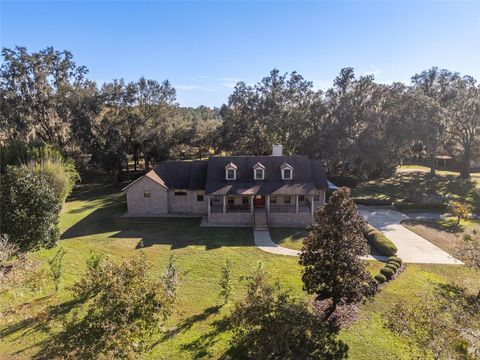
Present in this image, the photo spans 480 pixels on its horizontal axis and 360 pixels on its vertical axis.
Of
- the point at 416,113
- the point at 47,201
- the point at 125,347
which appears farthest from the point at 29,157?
the point at 416,113

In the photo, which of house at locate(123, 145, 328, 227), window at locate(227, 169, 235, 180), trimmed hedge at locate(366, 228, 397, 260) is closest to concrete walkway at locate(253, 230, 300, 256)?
house at locate(123, 145, 328, 227)

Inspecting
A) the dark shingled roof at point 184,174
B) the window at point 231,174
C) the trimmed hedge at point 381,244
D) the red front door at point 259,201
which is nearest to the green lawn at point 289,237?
the red front door at point 259,201

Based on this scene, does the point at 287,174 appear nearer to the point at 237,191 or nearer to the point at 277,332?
the point at 237,191

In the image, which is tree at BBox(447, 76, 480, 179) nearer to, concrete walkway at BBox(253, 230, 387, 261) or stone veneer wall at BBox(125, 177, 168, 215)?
concrete walkway at BBox(253, 230, 387, 261)

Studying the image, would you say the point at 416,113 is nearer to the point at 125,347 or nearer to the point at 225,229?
the point at 225,229

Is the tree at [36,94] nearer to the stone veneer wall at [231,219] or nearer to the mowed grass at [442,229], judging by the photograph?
the stone veneer wall at [231,219]

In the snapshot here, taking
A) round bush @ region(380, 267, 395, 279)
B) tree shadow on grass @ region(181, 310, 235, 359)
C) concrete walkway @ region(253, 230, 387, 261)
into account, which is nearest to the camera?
tree shadow on grass @ region(181, 310, 235, 359)
